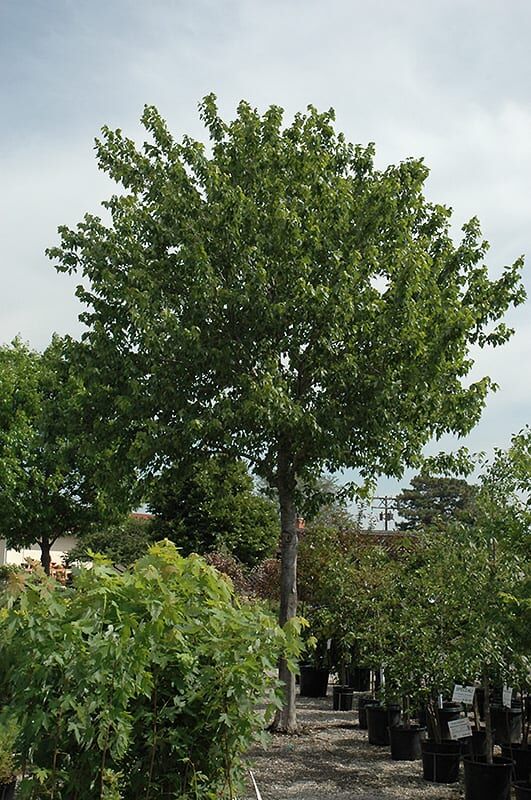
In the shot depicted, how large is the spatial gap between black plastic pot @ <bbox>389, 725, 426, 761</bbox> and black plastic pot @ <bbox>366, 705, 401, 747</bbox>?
805 mm

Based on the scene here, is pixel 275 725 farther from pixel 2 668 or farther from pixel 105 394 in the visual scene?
pixel 2 668

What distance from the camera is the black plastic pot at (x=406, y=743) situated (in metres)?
9.25

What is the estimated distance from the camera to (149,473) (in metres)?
10.9

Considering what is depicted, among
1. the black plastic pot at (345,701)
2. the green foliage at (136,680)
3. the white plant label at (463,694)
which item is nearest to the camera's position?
the green foliage at (136,680)

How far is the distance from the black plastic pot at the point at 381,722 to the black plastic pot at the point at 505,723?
3.75 feet

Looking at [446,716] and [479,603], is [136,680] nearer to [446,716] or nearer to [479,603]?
[479,603]

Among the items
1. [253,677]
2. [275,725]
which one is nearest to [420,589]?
[275,725]

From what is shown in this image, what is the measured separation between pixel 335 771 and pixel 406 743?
0.98 meters

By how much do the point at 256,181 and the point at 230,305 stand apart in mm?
1739

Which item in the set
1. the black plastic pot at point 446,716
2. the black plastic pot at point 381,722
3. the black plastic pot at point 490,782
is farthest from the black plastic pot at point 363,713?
the black plastic pot at point 490,782

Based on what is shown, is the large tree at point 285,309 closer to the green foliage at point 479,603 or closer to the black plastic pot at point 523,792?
the green foliage at point 479,603

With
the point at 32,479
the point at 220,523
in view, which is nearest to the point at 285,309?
the point at 32,479

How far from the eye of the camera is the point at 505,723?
399 inches

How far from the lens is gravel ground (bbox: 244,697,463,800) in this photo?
308 inches
